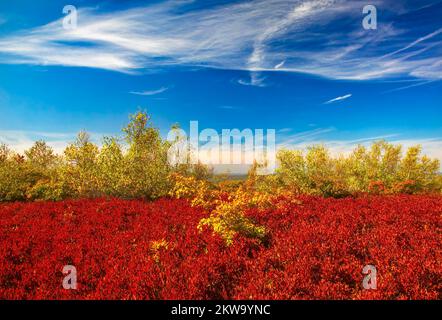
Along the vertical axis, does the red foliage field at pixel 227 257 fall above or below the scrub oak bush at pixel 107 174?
below

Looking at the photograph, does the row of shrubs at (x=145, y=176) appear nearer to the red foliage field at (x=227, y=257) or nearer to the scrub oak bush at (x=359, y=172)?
the scrub oak bush at (x=359, y=172)

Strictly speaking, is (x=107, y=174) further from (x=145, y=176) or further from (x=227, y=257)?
(x=227, y=257)

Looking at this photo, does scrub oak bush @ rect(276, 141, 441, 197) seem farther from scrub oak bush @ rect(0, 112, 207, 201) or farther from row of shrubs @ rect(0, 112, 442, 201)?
scrub oak bush @ rect(0, 112, 207, 201)

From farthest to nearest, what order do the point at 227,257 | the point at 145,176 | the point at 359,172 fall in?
the point at 359,172
the point at 145,176
the point at 227,257

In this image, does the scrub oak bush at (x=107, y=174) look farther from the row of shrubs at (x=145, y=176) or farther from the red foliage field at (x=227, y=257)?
the red foliage field at (x=227, y=257)

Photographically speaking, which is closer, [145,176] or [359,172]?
[145,176]

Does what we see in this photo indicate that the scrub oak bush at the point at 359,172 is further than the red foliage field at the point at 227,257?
Yes

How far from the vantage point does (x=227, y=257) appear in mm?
5715

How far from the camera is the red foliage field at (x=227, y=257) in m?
4.67

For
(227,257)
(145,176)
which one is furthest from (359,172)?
(227,257)

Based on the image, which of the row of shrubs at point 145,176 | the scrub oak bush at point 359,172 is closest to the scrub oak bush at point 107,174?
the row of shrubs at point 145,176

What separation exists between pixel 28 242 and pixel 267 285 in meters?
5.34
